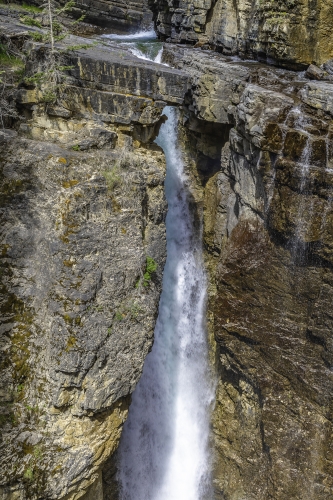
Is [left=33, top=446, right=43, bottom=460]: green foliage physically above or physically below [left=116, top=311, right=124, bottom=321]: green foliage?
below

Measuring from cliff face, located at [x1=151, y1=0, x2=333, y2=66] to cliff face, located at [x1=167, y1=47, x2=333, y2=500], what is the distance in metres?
0.91

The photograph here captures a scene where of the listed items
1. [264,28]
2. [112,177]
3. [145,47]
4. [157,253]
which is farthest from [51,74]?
[145,47]

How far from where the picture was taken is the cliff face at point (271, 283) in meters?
11.6

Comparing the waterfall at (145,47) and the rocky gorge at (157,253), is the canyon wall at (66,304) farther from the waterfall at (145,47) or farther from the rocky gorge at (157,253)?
the waterfall at (145,47)

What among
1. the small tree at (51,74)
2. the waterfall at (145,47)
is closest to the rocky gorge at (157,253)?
the small tree at (51,74)

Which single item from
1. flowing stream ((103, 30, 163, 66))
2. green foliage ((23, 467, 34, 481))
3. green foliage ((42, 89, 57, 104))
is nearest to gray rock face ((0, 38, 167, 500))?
green foliage ((23, 467, 34, 481))

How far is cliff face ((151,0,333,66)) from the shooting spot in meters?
14.1

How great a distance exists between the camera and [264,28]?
14.9 meters

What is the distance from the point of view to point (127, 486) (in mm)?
13180

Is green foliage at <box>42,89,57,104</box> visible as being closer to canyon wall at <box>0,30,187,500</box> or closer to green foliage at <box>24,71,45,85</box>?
canyon wall at <box>0,30,187,500</box>

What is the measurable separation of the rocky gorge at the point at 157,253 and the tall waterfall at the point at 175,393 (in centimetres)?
50

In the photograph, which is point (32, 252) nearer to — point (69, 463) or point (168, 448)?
point (69, 463)

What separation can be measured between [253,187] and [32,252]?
690 cm

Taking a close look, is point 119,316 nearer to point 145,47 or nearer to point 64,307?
point 64,307
